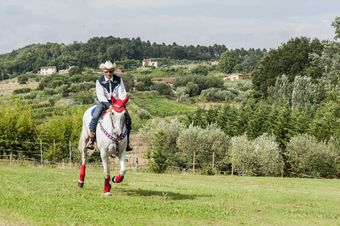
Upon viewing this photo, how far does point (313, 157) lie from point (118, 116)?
34.6 metres

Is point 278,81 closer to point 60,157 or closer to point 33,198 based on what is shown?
point 60,157

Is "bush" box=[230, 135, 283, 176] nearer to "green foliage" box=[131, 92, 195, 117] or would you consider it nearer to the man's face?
the man's face

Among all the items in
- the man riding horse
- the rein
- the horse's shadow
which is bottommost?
the horse's shadow

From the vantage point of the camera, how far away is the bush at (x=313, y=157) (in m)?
44.4

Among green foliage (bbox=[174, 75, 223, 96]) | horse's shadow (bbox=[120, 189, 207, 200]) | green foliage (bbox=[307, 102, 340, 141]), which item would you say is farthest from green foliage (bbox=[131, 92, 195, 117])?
horse's shadow (bbox=[120, 189, 207, 200])

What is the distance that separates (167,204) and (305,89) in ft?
Answer: 201

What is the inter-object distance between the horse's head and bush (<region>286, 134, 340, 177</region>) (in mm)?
34267

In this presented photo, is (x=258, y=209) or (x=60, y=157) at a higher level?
(x=258, y=209)

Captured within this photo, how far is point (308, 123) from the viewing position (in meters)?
51.4

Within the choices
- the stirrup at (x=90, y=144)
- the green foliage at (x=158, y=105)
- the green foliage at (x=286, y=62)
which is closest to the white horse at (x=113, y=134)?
Answer: the stirrup at (x=90, y=144)

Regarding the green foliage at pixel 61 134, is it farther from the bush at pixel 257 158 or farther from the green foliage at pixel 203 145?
the bush at pixel 257 158

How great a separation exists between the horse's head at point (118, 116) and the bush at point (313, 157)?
34.3 m

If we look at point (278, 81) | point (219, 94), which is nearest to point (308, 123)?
point (278, 81)

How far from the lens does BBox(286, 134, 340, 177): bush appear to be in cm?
4438
